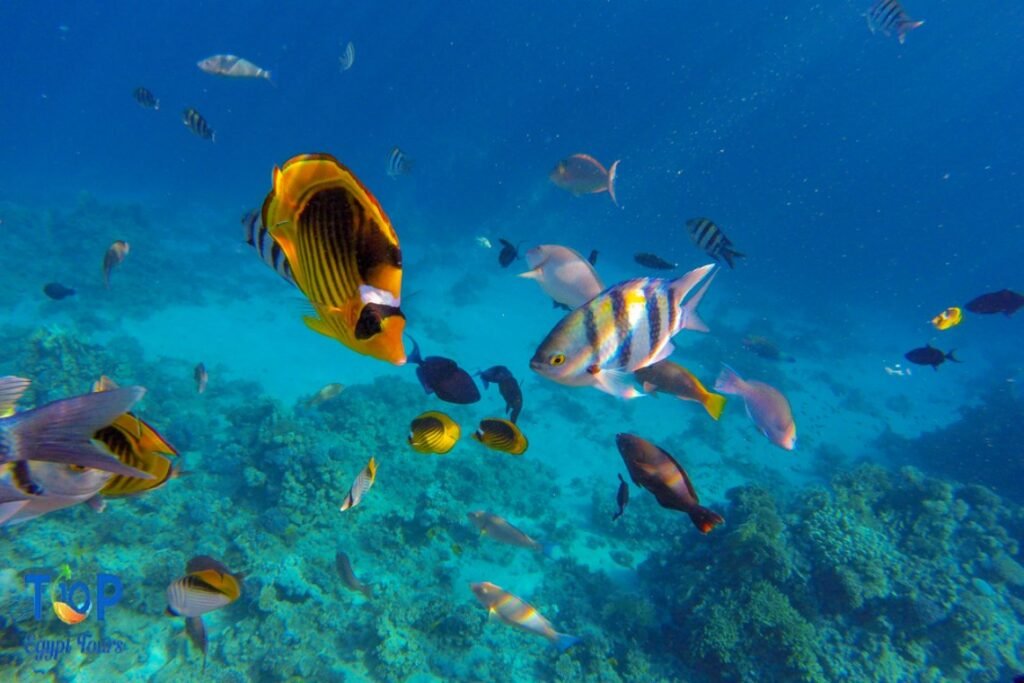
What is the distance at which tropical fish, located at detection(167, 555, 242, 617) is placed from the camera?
10.6 feet

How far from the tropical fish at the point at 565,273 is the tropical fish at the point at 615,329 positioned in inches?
53.3

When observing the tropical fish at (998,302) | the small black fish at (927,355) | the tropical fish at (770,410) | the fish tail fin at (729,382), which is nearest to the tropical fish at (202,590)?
the fish tail fin at (729,382)

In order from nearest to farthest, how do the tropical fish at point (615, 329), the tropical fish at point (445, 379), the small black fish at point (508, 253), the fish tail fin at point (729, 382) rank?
the tropical fish at point (615, 329) < the fish tail fin at point (729, 382) < the tropical fish at point (445, 379) < the small black fish at point (508, 253)

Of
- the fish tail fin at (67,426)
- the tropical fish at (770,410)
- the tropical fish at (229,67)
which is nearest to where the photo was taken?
the fish tail fin at (67,426)

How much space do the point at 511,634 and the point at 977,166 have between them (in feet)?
331

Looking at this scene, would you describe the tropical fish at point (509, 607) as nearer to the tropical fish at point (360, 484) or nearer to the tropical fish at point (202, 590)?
the tropical fish at point (360, 484)

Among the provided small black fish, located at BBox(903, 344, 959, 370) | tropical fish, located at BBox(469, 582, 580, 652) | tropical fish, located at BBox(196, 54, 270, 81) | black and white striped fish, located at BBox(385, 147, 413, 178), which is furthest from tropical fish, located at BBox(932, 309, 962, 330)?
tropical fish, located at BBox(196, 54, 270, 81)

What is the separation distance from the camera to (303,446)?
31.9 feet

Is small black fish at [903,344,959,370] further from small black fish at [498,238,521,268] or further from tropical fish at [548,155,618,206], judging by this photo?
small black fish at [498,238,521,268]

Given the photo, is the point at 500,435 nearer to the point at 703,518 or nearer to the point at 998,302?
the point at 703,518

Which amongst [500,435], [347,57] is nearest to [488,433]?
[500,435]

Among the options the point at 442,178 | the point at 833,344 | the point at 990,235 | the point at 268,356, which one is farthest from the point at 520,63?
the point at 990,235

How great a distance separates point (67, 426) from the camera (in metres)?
1.16

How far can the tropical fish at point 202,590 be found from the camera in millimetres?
3217
